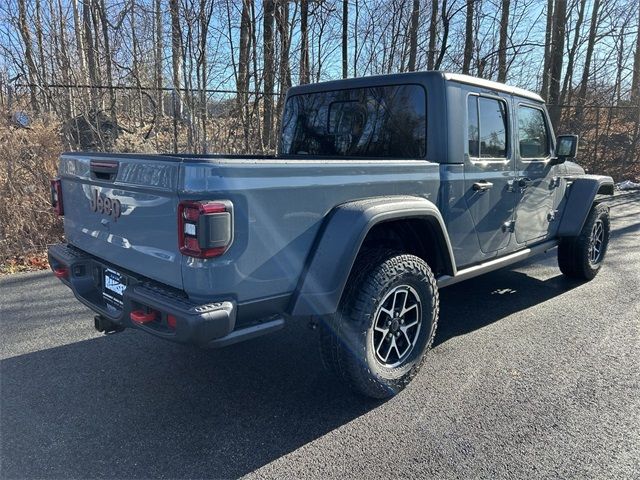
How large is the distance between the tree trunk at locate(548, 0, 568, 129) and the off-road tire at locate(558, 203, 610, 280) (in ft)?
35.4

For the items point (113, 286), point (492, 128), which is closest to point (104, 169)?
point (113, 286)

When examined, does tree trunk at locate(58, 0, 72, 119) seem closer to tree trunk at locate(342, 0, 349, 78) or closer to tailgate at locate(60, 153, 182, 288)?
tailgate at locate(60, 153, 182, 288)

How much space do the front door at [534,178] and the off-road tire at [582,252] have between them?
476 millimetres

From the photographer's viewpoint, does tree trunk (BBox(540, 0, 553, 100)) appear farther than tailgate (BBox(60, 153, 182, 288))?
Yes

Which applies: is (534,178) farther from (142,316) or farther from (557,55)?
(557,55)

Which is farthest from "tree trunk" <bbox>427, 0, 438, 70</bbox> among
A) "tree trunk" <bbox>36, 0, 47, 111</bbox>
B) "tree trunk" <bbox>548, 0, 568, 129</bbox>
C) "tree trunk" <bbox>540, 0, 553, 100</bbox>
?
"tree trunk" <bbox>36, 0, 47, 111</bbox>

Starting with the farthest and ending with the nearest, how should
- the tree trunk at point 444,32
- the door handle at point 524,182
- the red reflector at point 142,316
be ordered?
1. the tree trunk at point 444,32
2. the door handle at point 524,182
3. the red reflector at point 142,316

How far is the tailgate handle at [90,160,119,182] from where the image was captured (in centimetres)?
266

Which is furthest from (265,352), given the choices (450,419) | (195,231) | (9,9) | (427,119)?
(9,9)

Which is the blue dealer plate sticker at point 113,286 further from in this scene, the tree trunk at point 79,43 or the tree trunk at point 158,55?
the tree trunk at point 158,55

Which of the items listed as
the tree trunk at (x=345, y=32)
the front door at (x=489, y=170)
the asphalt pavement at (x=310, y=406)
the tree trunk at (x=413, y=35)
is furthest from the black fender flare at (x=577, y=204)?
the tree trunk at (x=413, y=35)

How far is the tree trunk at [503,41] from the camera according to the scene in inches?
539

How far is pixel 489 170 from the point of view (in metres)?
3.73

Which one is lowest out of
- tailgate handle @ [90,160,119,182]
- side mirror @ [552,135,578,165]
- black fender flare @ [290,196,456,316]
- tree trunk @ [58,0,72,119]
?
black fender flare @ [290,196,456,316]
